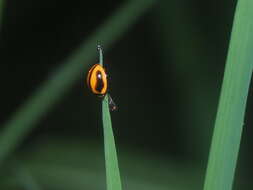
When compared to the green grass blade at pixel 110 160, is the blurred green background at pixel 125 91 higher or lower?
higher

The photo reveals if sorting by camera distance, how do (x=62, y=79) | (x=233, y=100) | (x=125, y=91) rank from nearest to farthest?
(x=233, y=100)
(x=62, y=79)
(x=125, y=91)

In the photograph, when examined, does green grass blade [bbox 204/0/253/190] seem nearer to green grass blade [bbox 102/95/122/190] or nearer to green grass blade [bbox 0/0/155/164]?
green grass blade [bbox 102/95/122/190]

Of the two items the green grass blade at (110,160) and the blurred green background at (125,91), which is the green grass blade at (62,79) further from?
the green grass blade at (110,160)

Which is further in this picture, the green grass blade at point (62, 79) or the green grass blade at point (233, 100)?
the green grass blade at point (62, 79)

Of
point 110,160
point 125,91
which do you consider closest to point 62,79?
point 125,91

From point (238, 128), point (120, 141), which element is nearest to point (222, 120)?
point (238, 128)

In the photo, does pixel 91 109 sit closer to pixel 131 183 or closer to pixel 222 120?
pixel 131 183

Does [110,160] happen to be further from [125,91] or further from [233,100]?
[125,91]

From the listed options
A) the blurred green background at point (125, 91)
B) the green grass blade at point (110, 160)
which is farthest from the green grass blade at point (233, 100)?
the blurred green background at point (125, 91)
